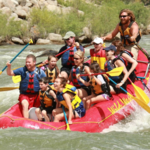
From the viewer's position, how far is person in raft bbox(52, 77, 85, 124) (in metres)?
3.44

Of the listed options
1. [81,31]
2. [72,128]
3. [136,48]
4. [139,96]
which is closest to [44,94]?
[72,128]

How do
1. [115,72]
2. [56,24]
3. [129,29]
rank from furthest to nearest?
[56,24] < [129,29] < [115,72]

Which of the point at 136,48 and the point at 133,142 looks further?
the point at 136,48

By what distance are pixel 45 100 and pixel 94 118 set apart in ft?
2.23

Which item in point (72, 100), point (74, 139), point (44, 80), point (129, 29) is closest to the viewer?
point (74, 139)

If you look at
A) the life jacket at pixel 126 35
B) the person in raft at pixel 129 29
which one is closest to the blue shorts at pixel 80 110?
the person in raft at pixel 129 29

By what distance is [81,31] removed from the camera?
58.1 feet

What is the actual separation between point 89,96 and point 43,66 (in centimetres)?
94

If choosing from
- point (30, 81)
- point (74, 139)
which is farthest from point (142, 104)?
point (30, 81)

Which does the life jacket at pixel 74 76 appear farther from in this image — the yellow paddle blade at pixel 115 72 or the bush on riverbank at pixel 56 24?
the bush on riverbank at pixel 56 24

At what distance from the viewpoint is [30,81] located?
389 cm

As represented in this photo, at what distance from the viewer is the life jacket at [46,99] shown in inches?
145

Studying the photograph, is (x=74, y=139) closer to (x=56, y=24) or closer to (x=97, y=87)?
(x=97, y=87)

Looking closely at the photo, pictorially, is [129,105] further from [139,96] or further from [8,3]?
[8,3]
